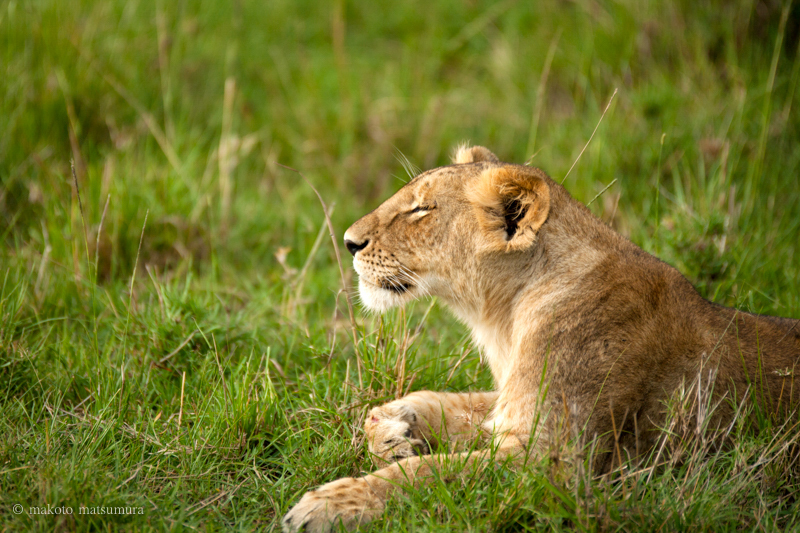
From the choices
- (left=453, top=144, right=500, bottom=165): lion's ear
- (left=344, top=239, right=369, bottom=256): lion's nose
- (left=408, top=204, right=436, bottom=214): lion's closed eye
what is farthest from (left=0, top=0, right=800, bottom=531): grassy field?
(left=453, top=144, right=500, bottom=165): lion's ear

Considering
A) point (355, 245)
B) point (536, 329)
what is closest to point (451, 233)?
point (355, 245)

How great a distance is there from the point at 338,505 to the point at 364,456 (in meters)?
0.52

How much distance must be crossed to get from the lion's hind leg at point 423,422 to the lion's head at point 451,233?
0.46 metres

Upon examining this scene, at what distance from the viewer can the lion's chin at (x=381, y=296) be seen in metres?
3.53

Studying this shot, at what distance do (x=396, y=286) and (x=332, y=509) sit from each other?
3.82ft

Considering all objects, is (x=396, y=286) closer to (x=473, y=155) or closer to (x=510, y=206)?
(x=510, y=206)

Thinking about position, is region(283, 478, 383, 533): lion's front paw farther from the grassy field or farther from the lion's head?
the lion's head

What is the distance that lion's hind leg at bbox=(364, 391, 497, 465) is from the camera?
313 cm

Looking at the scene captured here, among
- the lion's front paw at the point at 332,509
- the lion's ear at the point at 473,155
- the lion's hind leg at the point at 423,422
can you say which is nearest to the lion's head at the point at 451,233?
the lion's ear at the point at 473,155

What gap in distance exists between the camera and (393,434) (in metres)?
3.14

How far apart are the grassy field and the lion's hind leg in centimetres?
15

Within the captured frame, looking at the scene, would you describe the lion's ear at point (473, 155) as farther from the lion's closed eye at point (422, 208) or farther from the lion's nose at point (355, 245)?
the lion's nose at point (355, 245)

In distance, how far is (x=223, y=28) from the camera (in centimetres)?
797

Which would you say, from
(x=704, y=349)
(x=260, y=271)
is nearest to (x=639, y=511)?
(x=704, y=349)
